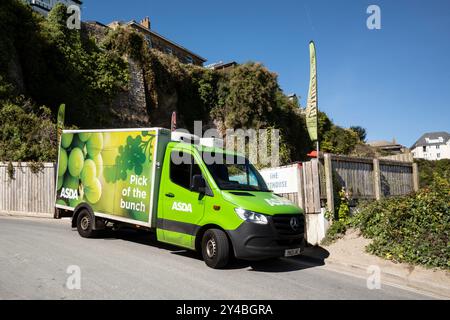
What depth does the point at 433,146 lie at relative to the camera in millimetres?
112375

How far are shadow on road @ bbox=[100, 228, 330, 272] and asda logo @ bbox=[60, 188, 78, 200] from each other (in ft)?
4.44

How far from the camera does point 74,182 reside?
33.7 feet

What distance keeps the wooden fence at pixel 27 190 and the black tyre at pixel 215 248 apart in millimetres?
9640

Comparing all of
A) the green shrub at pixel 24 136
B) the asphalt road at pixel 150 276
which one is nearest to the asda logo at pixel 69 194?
the asphalt road at pixel 150 276

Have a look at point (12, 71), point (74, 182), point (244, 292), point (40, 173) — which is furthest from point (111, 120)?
point (244, 292)

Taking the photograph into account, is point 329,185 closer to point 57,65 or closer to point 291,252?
point 291,252

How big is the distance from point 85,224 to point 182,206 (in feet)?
11.9

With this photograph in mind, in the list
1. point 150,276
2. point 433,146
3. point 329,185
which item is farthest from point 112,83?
point 433,146

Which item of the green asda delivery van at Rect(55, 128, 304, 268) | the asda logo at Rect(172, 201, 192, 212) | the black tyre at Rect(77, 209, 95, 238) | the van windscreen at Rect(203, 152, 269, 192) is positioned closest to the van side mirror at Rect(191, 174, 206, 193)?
the green asda delivery van at Rect(55, 128, 304, 268)

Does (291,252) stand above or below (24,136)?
below

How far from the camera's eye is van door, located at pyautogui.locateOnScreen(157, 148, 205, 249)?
7512mm

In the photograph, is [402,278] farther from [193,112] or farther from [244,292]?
[193,112]
